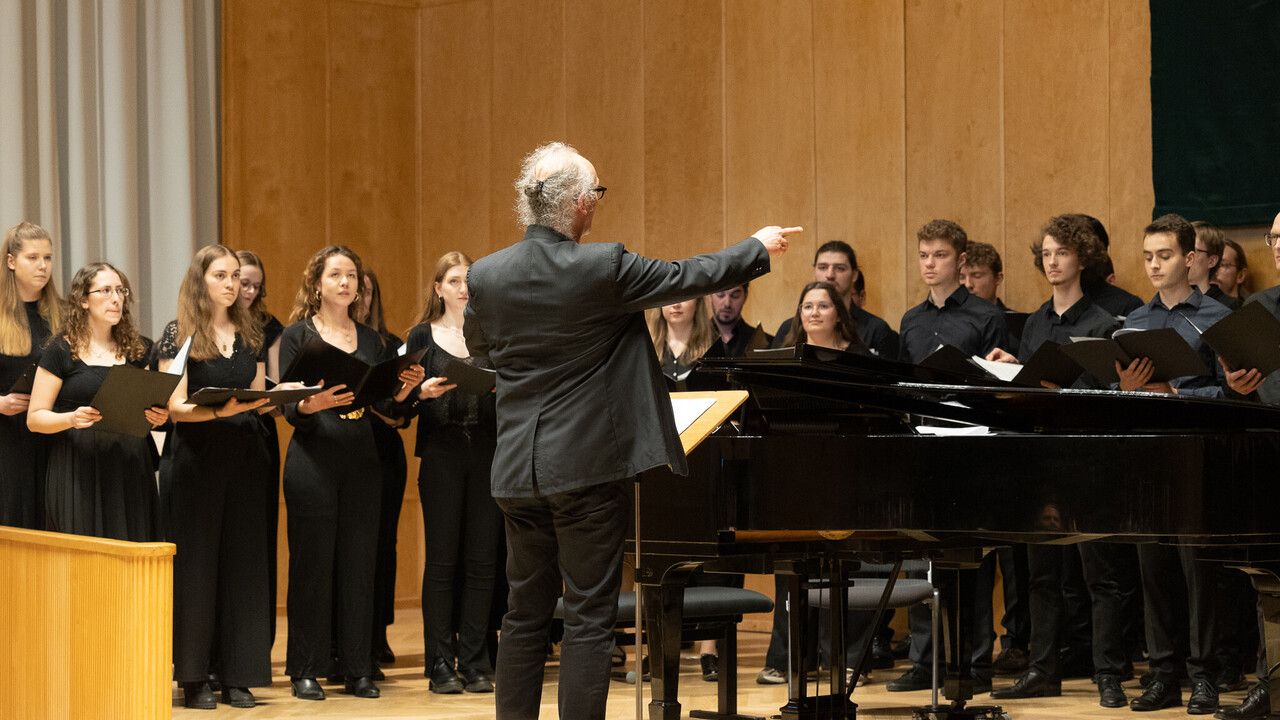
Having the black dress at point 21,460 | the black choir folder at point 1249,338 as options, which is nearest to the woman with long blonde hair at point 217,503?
the black dress at point 21,460

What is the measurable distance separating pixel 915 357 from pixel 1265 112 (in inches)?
60.8

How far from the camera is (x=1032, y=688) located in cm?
460

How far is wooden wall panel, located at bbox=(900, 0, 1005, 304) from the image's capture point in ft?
19.2

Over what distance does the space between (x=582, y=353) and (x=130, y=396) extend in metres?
1.81

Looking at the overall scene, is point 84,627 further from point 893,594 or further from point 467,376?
point 893,594

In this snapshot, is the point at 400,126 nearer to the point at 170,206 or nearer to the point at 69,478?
the point at 170,206

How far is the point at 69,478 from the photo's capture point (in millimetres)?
4371

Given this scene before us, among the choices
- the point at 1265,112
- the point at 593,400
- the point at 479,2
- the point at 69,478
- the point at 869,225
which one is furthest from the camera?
the point at 479,2

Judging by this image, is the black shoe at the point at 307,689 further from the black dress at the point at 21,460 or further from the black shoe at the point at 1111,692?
the black shoe at the point at 1111,692

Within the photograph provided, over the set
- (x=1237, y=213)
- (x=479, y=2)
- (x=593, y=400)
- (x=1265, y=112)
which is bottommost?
(x=593, y=400)

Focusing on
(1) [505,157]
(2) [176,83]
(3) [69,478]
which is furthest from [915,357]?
(2) [176,83]

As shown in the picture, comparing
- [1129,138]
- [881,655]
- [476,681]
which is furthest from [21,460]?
[1129,138]

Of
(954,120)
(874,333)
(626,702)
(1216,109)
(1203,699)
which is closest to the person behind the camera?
(1203,699)

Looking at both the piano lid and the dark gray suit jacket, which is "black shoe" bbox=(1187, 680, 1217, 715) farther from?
the dark gray suit jacket
